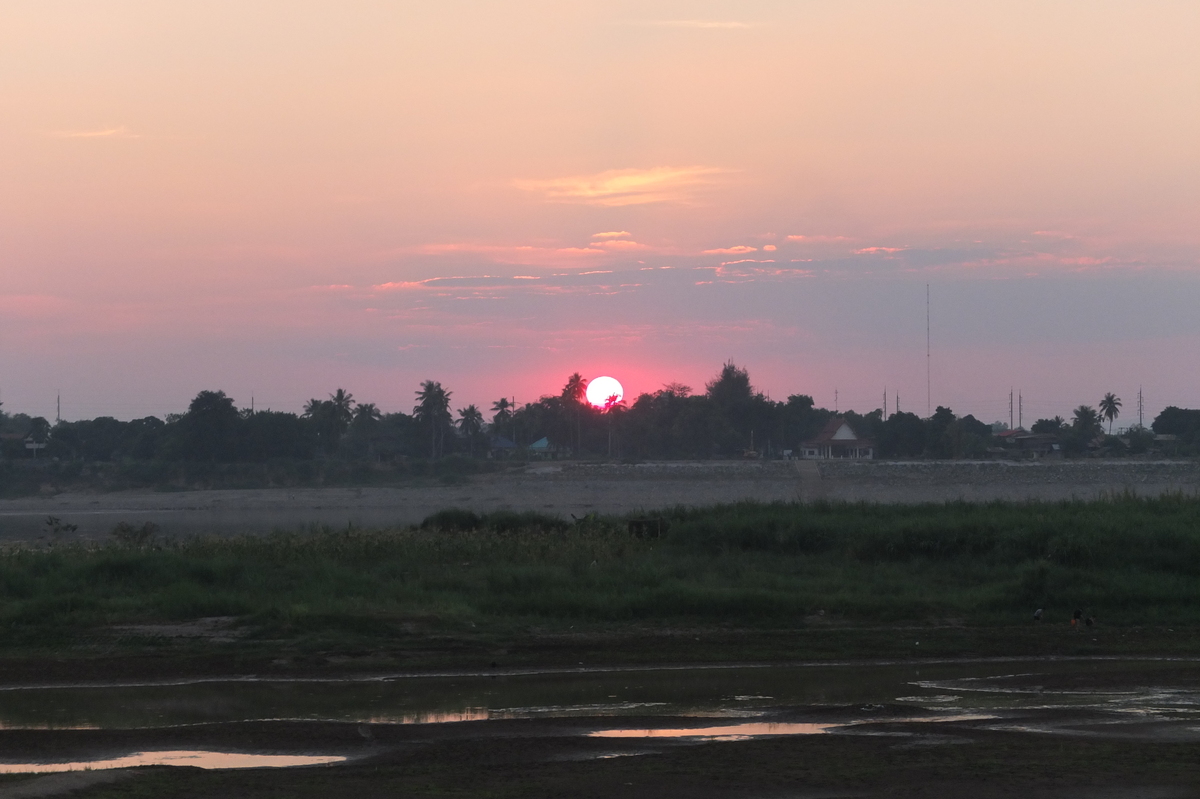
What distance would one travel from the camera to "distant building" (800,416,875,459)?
346 feet

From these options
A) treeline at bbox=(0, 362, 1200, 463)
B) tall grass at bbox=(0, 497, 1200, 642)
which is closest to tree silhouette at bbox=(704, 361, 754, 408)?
treeline at bbox=(0, 362, 1200, 463)

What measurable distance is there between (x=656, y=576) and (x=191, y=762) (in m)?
12.0

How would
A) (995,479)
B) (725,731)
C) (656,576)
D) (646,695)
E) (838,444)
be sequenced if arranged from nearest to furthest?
(725,731) → (646,695) → (656,576) → (995,479) → (838,444)

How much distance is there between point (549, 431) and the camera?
12825 cm

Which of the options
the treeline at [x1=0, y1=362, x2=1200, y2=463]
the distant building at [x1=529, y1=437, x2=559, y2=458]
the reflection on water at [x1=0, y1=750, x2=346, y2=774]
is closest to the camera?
the reflection on water at [x1=0, y1=750, x2=346, y2=774]

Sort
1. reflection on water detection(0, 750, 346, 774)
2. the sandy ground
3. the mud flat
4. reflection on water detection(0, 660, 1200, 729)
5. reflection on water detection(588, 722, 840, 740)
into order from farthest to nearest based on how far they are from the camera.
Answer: the mud flat
the sandy ground
reflection on water detection(0, 660, 1200, 729)
reflection on water detection(588, 722, 840, 740)
reflection on water detection(0, 750, 346, 774)

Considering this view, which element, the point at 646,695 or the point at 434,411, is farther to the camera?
the point at 434,411

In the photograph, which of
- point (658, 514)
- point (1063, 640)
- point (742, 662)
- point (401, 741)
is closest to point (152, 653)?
point (401, 741)

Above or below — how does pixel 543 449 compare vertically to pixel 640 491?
above

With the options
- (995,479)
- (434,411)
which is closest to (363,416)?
(434,411)

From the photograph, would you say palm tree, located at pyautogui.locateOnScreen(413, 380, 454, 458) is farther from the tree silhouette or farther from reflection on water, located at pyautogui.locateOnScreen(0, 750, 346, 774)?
reflection on water, located at pyautogui.locateOnScreen(0, 750, 346, 774)

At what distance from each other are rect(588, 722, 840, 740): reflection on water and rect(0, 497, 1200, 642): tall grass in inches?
276

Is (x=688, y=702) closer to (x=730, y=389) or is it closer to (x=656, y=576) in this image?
(x=656, y=576)

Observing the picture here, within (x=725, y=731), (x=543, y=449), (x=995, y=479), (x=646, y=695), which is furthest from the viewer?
(x=543, y=449)
